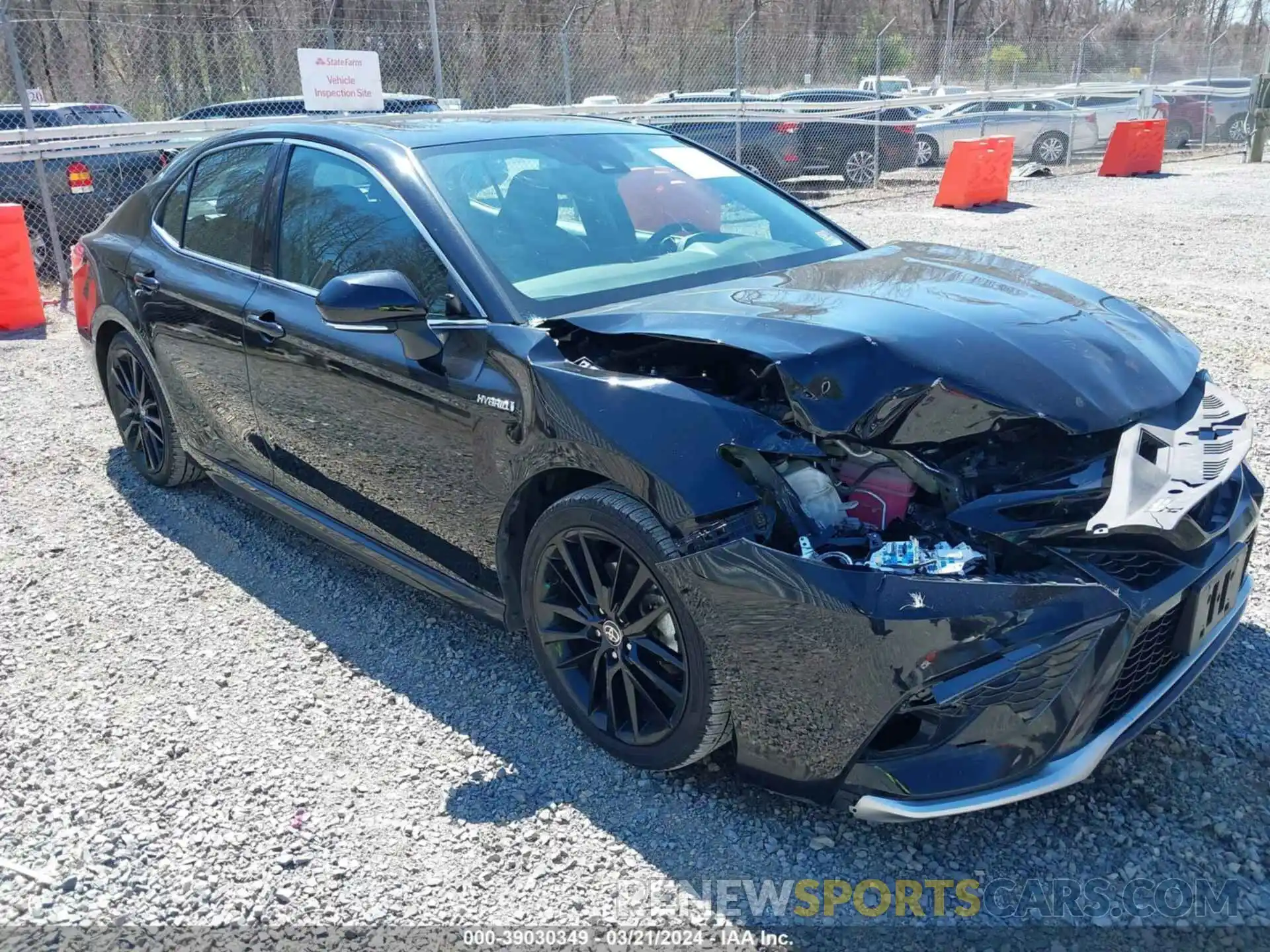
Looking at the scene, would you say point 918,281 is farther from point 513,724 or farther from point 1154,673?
point 513,724

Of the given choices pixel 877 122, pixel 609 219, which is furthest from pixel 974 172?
pixel 609 219

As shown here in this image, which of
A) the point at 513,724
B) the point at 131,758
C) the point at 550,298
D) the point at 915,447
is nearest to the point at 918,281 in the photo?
the point at 915,447

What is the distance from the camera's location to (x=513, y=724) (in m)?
3.17

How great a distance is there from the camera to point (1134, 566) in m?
2.38

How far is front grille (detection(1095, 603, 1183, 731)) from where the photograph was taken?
7.82 feet

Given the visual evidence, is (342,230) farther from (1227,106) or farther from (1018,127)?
(1227,106)

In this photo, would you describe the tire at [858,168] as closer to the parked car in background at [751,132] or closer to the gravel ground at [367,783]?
the parked car in background at [751,132]

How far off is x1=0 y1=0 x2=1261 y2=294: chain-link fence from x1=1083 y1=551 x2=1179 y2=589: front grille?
12646 mm

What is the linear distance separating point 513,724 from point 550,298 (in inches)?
51.2

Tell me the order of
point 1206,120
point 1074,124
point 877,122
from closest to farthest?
point 877,122 < point 1074,124 < point 1206,120

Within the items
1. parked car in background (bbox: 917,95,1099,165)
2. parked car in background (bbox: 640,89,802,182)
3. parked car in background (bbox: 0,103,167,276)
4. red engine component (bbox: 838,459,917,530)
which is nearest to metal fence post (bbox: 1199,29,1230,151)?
parked car in background (bbox: 917,95,1099,165)

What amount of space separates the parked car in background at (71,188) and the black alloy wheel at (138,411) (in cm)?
551

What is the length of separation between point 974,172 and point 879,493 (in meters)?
13.3

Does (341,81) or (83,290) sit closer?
(83,290)
